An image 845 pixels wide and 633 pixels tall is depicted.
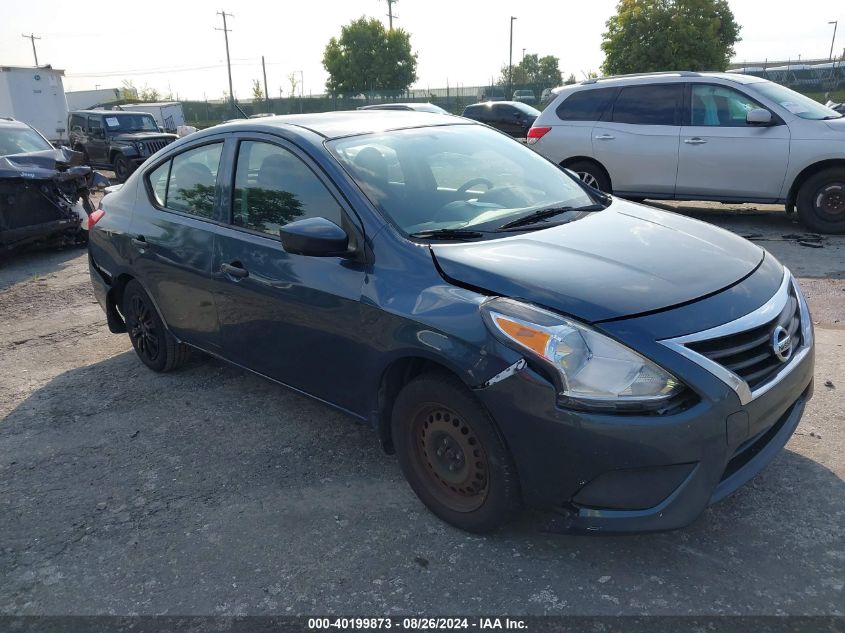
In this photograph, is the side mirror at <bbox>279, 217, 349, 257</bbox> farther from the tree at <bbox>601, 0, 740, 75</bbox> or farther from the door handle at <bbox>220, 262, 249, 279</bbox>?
the tree at <bbox>601, 0, 740, 75</bbox>

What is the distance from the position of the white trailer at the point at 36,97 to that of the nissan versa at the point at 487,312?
2257cm

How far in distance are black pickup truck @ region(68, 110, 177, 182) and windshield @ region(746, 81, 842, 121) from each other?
46.1 ft

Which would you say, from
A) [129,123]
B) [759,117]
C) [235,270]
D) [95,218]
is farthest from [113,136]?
[235,270]

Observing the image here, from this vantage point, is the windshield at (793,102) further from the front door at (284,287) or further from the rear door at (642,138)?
the front door at (284,287)

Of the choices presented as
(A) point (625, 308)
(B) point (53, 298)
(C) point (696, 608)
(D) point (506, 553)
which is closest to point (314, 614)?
(D) point (506, 553)

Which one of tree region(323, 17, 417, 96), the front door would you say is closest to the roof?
the front door

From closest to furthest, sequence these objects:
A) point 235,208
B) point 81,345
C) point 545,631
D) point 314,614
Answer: point 545,631
point 314,614
point 235,208
point 81,345

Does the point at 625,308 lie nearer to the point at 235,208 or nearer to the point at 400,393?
the point at 400,393

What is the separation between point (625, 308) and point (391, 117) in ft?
6.80

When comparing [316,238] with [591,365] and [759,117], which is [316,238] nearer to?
[591,365]

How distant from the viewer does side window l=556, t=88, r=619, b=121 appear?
919 centimetres

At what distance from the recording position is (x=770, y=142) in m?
7.94

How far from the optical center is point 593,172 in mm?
9258

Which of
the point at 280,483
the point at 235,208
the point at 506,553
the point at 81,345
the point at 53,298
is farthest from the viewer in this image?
the point at 53,298
